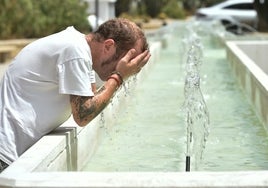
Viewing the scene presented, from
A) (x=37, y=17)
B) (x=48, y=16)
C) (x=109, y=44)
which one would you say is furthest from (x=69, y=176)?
(x=48, y=16)

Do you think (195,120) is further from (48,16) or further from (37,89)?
(48,16)

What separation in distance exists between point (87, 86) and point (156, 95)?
636 cm

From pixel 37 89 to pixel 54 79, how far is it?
0.11 m

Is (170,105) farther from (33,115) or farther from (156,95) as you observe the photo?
(33,115)

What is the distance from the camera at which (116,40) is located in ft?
12.1

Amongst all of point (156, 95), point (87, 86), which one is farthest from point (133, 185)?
point (156, 95)

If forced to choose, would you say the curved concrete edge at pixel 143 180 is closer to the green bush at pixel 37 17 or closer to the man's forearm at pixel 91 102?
the man's forearm at pixel 91 102

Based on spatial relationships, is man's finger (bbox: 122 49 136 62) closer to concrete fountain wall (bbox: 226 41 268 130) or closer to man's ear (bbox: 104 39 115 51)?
man's ear (bbox: 104 39 115 51)

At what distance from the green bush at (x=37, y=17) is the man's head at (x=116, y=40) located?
14.8 meters

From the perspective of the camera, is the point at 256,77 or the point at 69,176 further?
the point at 256,77

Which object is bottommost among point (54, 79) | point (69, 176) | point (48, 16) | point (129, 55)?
point (48, 16)

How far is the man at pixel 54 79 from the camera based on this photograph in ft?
11.9

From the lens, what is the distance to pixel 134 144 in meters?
6.10

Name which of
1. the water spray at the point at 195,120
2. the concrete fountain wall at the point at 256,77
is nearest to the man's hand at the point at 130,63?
the water spray at the point at 195,120
